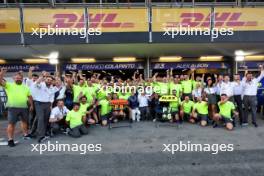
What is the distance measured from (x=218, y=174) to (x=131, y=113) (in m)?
4.98

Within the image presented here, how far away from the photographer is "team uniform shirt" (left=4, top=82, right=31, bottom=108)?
6398 millimetres

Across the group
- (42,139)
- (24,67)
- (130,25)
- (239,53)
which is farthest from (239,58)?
(24,67)

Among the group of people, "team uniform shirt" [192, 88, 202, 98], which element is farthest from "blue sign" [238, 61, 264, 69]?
"team uniform shirt" [192, 88, 202, 98]

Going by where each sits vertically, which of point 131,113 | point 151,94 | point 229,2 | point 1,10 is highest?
point 229,2

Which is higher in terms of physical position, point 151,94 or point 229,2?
point 229,2

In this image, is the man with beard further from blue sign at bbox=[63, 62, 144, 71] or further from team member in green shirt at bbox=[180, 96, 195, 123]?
blue sign at bbox=[63, 62, 144, 71]

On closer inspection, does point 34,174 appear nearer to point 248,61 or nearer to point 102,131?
point 102,131

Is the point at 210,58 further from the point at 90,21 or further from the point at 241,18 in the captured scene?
the point at 90,21

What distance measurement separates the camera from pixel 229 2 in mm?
12812

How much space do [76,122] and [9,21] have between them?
5530 mm

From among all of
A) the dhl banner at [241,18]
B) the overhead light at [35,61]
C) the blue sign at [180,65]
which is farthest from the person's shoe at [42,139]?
the blue sign at [180,65]

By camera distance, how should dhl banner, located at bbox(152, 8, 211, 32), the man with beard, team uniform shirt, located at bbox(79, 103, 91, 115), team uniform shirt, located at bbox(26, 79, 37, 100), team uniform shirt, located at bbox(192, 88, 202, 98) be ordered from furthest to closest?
dhl banner, located at bbox(152, 8, 211, 32) < team uniform shirt, located at bbox(192, 88, 202, 98) < team uniform shirt, located at bbox(79, 103, 91, 115) < team uniform shirt, located at bbox(26, 79, 37, 100) < the man with beard

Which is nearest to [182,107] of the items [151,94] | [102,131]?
[151,94]

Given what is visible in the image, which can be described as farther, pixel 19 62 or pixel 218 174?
pixel 19 62
